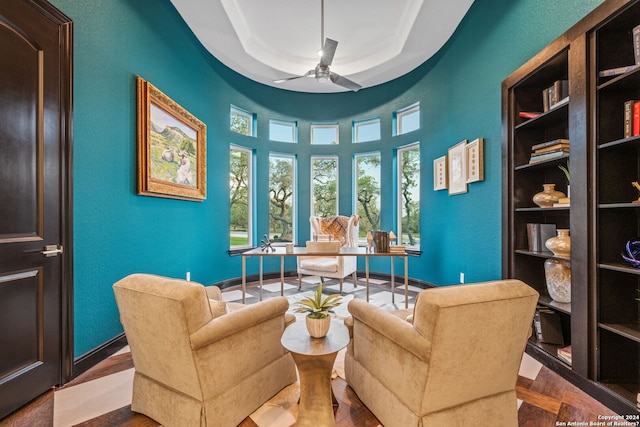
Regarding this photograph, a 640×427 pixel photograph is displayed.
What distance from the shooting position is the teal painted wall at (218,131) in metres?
2.10

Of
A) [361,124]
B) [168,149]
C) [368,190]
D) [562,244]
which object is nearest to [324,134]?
[361,124]

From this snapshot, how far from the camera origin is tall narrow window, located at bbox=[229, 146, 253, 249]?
4.67 metres

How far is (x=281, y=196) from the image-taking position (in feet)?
17.0

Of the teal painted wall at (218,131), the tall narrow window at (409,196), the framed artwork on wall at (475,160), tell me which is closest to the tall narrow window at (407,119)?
the teal painted wall at (218,131)

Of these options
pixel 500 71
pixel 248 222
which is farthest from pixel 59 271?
pixel 500 71

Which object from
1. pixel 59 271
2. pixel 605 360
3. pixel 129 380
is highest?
pixel 59 271

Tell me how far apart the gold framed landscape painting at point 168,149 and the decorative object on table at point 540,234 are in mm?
3400

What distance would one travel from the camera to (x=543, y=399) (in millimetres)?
1694

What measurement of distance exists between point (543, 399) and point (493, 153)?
6.76 feet

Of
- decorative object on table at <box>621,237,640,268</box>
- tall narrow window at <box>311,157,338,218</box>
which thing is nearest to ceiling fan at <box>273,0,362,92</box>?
tall narrow window at <box>311,157,338,218</box>

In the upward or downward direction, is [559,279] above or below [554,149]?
below

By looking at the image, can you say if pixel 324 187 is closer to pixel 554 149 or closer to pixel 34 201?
pixel 554 149

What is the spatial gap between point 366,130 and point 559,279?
12.5 ft

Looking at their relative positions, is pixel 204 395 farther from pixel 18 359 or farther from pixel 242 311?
pixel 18 359
